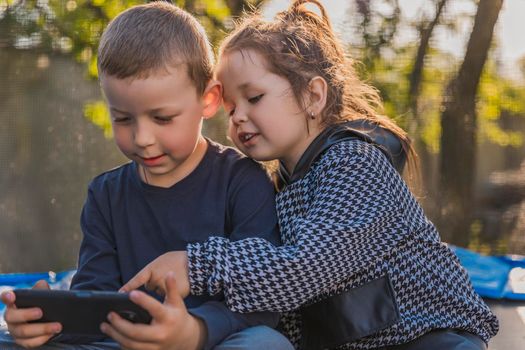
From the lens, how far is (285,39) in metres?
1.85

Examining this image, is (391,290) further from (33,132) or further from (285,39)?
(33,132)

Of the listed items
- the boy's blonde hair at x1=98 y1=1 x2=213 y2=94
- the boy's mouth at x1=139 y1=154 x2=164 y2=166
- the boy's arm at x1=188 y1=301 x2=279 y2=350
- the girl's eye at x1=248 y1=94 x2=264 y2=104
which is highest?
the boy's blonde hair at x1=98 y1=1 x2=213 y2=94

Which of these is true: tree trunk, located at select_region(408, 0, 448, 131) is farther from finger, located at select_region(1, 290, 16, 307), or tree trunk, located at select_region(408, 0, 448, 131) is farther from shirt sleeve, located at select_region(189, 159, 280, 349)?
finger, located at select_region(1, 290, 16, 307)

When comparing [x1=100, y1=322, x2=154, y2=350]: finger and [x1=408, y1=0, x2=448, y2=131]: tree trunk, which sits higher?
[x1=100, y1=322, x2=154, y2=350]: finger

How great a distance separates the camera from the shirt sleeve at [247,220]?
1.55 metres

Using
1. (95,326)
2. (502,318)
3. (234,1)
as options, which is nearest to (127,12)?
(95,326)

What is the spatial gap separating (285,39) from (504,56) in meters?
2.05

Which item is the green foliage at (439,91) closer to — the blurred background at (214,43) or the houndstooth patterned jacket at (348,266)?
the blurred background at (214,43)

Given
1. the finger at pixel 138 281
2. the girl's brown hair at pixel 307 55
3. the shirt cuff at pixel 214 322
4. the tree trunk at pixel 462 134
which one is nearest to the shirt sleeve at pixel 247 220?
the shirt cuff at pixel 214 322

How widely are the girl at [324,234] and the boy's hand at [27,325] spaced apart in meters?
0.19

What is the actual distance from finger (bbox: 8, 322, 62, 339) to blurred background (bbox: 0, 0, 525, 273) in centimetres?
225

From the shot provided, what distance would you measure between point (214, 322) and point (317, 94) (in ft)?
1.95

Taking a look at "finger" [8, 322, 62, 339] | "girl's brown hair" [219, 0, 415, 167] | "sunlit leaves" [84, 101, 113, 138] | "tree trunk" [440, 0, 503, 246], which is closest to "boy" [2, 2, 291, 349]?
"finger" [8, 322, 62, 339]

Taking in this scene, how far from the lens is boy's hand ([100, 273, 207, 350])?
1.38 metres
